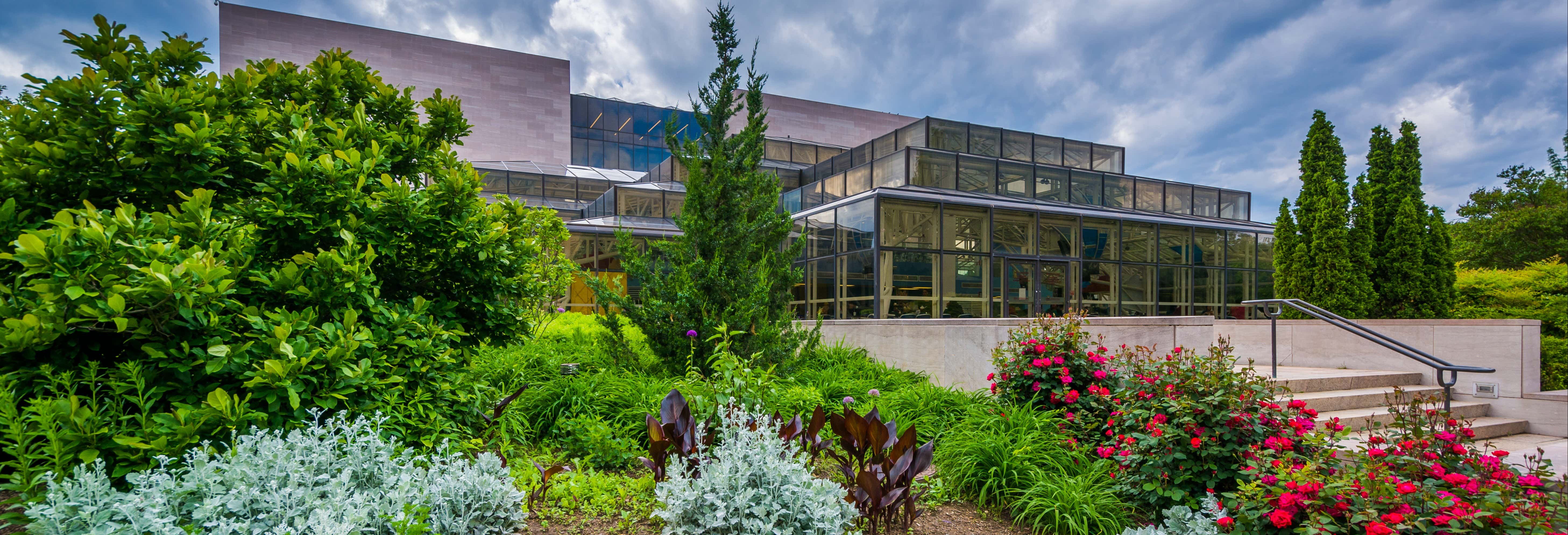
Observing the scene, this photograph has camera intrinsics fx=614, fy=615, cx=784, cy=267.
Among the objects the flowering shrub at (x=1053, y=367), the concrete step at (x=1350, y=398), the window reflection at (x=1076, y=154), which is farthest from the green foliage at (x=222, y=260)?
the window reflection at (x=1076, y=154)

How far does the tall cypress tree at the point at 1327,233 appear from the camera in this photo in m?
9.59

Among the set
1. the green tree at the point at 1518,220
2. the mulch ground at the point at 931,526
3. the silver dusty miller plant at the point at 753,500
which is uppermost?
the green tree at the point at 1518,220

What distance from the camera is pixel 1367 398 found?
6.46 m

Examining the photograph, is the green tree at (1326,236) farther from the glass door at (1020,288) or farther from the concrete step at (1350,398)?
the glass door at (1020,288)

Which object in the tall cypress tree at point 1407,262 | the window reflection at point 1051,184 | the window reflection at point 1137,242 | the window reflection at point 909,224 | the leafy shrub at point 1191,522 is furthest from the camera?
the window reflection at point 1051,184

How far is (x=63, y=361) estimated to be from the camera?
102 inches

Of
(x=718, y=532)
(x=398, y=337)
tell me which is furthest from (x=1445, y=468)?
(x=398, y=337)

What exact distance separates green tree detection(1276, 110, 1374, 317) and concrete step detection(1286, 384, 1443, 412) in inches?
117

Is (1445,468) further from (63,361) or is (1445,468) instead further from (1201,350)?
(63,361)

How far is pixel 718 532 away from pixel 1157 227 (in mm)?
15029

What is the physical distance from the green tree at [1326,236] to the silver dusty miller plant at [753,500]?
10.7 metres

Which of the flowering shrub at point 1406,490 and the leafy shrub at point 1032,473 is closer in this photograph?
the flowering shrub at point 1406,490

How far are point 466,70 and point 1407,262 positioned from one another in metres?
40.1

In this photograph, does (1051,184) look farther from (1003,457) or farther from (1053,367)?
(1003,457)
